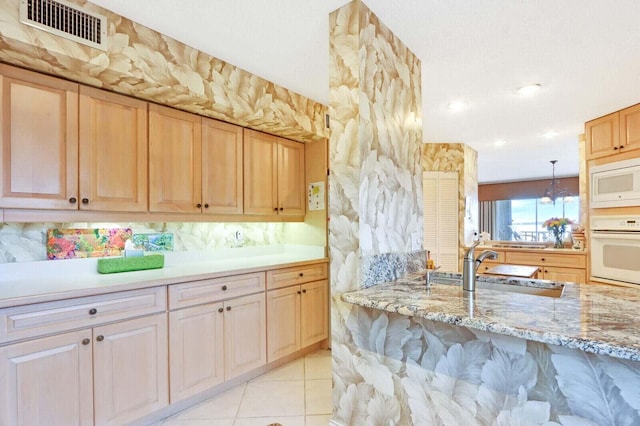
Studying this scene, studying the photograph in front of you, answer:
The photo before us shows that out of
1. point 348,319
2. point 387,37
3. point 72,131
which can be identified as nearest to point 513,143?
point 387,37

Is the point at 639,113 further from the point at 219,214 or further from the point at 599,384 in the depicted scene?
the point at 219,214

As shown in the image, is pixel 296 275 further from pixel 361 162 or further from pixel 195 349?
pixel 361 162

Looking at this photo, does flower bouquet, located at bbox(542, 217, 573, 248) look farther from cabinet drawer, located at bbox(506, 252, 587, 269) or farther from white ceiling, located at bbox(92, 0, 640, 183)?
white ceiling, located at bbox(92, 0, 640, 183)

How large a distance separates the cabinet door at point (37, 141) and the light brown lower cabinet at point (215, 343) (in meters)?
0.98

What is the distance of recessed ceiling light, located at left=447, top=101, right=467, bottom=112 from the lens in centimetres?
305

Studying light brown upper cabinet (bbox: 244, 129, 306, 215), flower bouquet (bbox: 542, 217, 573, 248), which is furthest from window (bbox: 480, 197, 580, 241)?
light brown upper cabinet (bbox: 244, 129, 306, 215)

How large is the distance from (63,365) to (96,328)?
200 millimetres

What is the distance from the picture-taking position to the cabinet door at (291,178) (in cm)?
307

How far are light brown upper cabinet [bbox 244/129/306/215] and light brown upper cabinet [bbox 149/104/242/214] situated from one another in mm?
106

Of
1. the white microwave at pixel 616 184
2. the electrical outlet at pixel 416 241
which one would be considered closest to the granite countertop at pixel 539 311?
the electrical outlet at pixel 416 241

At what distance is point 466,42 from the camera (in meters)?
2.01

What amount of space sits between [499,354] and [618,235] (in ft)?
9.12

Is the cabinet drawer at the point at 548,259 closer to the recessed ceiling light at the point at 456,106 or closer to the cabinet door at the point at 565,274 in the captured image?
the cabinet door at the point at 565,274

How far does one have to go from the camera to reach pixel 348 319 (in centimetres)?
174
